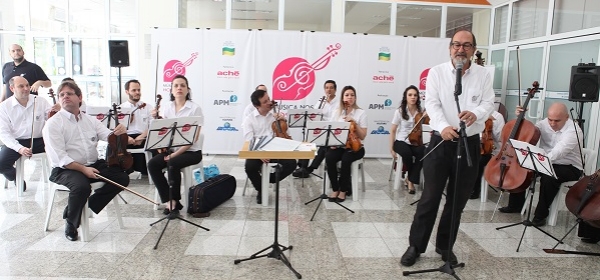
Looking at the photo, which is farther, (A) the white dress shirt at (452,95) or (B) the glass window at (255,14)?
(B) the glass window at (255,14)

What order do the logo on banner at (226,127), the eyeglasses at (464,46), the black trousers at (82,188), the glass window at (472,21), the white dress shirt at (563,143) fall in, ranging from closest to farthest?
the eyeglasses at (464,46) < the black trousers at (82,188) < the white dress shirt at (563,143) < the logo on banner at (226,127) < the glass window at (472,21)

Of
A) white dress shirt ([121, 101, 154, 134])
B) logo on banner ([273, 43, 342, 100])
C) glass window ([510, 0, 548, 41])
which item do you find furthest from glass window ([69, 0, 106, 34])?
glass window ([510, 0, 548, 41])

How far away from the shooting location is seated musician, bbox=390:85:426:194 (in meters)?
5.07

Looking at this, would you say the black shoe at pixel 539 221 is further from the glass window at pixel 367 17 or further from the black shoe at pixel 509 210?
the glass window at pixel 367 17

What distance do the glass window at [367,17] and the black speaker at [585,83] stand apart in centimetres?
401

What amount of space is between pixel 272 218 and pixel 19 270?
2046 mm

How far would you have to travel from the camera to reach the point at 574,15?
19.9 feet

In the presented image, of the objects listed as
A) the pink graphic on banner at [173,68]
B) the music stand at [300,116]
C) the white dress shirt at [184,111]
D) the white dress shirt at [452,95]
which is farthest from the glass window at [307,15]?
the white dress shirt at [452,95]

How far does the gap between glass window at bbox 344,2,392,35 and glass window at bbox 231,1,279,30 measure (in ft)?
4.65

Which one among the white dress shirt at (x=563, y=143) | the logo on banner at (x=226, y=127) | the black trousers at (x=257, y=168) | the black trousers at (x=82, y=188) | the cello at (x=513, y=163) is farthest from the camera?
the logo on banner at (x=226, y=127)

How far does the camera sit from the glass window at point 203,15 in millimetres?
8000

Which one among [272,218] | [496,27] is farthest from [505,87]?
[272,218]

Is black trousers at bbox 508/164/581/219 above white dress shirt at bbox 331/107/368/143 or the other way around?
the other way around

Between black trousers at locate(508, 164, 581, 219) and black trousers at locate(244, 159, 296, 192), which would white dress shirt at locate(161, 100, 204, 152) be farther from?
black trousers at locate(508, 164, 581, 219)
